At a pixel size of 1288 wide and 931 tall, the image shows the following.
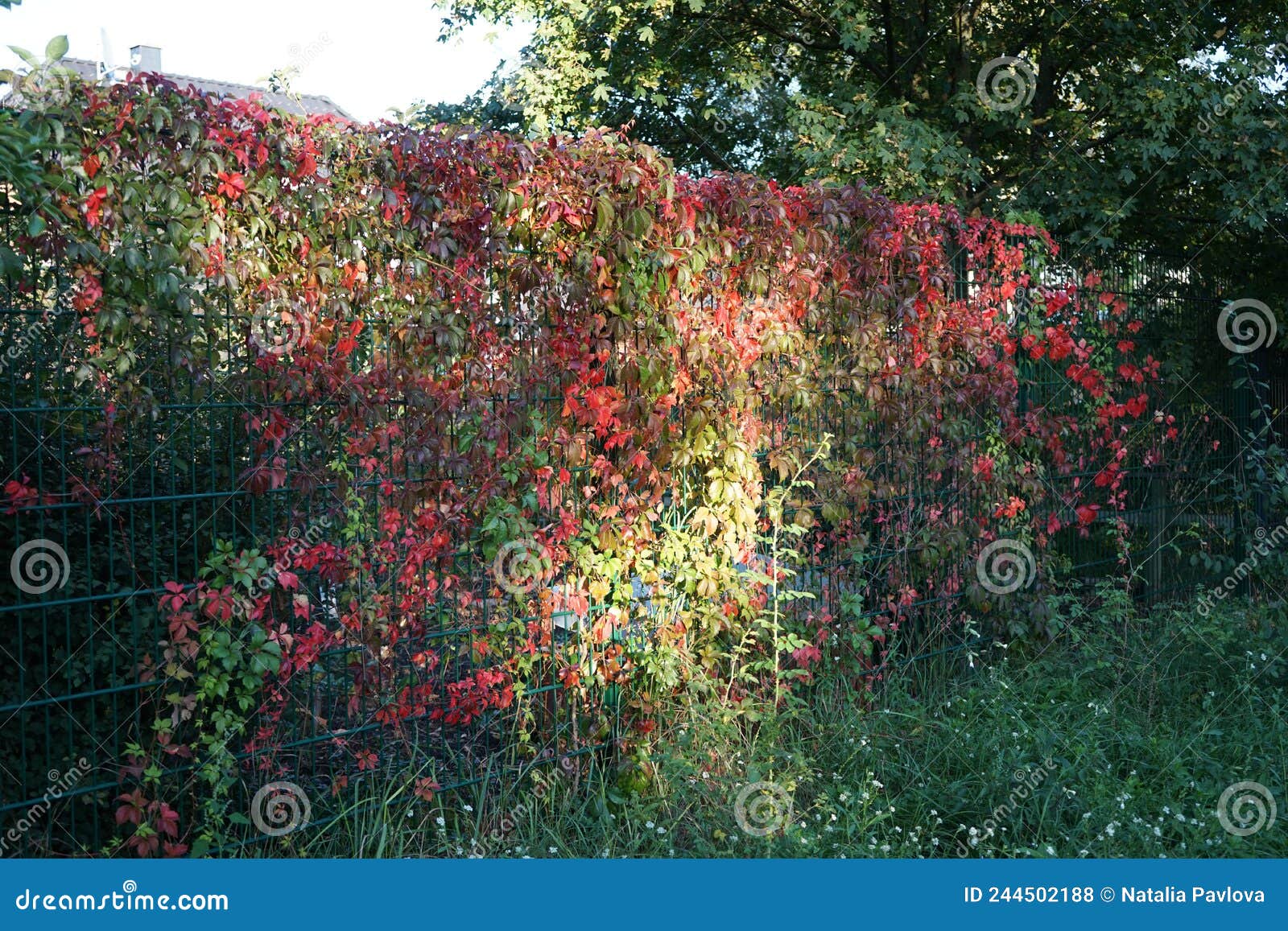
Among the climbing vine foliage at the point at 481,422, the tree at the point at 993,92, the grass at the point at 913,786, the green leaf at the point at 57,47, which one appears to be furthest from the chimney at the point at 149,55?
the grass at the point at 913,786

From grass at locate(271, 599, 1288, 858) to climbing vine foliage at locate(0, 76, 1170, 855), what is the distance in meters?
0.20

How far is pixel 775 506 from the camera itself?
504cm

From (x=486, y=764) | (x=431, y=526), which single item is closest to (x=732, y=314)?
(x=431, y=526)

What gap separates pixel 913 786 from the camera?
4.32 meters

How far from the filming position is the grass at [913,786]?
3.93 meters

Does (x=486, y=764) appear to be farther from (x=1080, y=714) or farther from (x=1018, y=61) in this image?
(x=1018, y=61)

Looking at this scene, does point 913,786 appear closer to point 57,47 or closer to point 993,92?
point 57,47

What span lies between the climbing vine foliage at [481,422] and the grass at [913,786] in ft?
0.66

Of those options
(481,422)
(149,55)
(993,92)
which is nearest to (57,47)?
(481,422)

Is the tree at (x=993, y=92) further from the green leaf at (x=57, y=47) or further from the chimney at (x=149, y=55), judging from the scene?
the chimney at (x=149, y=55)

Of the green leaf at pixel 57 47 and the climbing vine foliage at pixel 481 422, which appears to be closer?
the green leaf at pixel 57 47

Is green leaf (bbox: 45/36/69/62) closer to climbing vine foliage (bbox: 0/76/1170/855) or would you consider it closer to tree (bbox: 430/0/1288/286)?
climbing vine foliage (bbox: 0/76/1170/855)

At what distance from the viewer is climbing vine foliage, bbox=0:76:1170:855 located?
3.44m

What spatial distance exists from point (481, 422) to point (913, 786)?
6.94 feet
